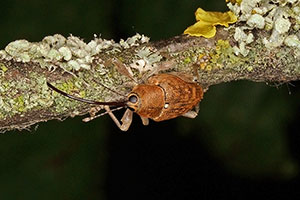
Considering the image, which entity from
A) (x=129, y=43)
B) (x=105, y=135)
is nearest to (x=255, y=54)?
(x=129, y=43)

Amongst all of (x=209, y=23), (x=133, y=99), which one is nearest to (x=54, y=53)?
(x=133, y=99)

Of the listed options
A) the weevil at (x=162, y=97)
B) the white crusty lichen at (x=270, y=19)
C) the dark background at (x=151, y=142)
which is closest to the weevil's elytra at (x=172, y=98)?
the weevil at (x=162, y=97)

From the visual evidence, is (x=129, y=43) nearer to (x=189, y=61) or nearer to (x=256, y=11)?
(x=189, y=61)

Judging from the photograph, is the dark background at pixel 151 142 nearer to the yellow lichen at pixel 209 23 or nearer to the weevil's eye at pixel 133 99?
the yellow lichen at pixel 209 23

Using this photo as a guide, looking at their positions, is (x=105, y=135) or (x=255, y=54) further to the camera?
(x=105, y=135)

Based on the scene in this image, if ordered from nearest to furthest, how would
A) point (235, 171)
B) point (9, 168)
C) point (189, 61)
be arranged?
point (189, 61), point (9, 168), point (235, 171)

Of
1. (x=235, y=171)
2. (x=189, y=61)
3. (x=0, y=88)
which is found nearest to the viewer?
(x=0, y=88)

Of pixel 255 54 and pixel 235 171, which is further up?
pixel 235 171

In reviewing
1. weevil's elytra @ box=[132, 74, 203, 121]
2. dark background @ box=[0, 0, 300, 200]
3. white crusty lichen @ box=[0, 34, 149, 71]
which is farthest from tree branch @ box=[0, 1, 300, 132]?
dark background @ box=[0, 0, 300, 200]
